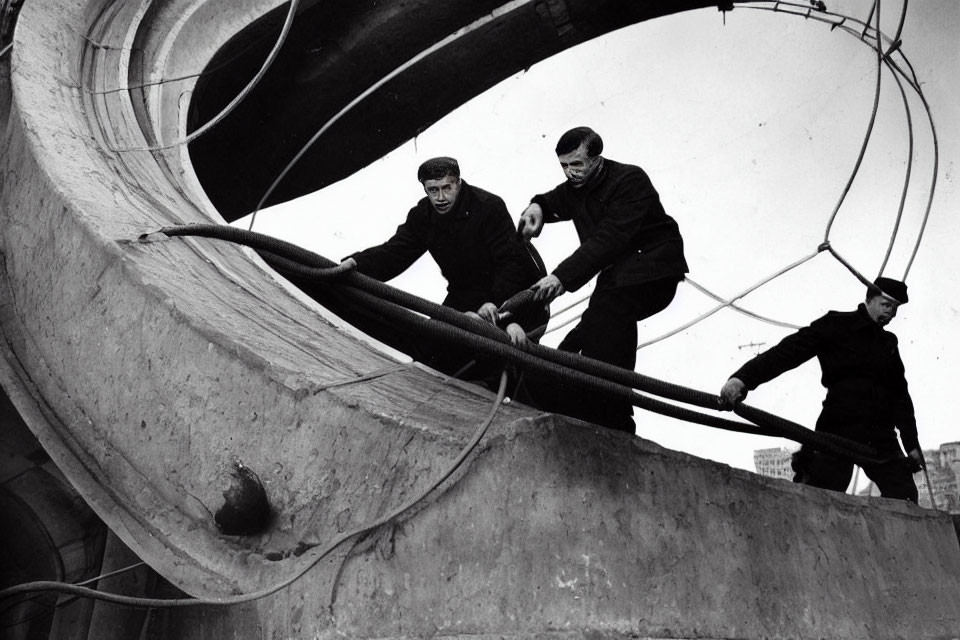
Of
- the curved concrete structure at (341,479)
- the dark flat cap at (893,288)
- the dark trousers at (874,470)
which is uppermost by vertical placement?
the dark flat cap at (893,288)

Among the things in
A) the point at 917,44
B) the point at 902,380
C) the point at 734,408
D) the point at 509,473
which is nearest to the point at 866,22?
the point at 917,44

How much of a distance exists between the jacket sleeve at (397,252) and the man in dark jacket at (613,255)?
72 cm

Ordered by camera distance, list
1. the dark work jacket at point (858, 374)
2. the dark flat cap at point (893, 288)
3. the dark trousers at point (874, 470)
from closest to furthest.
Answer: the dark trousers at point (874, 470)
the dark work jacket at point (858, 374)
the dark flat cap at point (893, 288)

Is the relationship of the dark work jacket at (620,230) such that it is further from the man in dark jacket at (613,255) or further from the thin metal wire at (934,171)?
the thin metal wire at (934,171)

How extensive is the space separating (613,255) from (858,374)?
1538mm

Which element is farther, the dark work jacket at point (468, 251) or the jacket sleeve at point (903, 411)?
the jacket sleeve at point (903, 411)

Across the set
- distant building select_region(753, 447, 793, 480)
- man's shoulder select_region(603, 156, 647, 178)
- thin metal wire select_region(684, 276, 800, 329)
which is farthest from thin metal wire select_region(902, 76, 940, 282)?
man's shoulder select_region(603, 156, 647, 178)

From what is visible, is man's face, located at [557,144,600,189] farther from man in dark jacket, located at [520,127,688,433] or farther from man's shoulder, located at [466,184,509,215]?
man's shoulder, located at [466,184,509,215]

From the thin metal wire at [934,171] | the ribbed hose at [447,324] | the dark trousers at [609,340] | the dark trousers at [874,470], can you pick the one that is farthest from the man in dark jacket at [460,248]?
the thin metal wire at [934,171]

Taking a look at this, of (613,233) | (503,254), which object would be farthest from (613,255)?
(503,254)

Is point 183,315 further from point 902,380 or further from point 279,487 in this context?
point 902,380

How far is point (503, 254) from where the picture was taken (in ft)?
13.8

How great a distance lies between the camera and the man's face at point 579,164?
149 inches

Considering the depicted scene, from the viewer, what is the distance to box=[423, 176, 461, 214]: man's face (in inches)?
164
